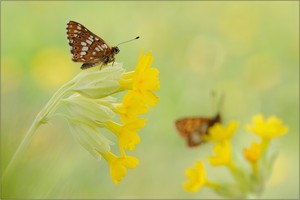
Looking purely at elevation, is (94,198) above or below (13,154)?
below

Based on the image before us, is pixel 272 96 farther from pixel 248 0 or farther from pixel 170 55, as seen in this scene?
pixel 248 0

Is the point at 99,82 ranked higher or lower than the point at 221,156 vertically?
higher

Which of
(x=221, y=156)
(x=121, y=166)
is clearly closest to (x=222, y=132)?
(x=221, y=156)

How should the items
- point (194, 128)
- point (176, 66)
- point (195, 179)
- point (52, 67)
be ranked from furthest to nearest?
1. point (176, 66)
2. point (52, 67)
3. point (194, 128)
4. point (195, 179)

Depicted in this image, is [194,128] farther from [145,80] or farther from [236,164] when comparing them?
[145,80]

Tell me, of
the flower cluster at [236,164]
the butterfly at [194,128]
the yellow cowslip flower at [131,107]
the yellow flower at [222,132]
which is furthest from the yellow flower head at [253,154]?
the yellow cowslip flower at [131,107]

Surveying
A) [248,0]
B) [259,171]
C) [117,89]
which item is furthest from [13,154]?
[248,0]
